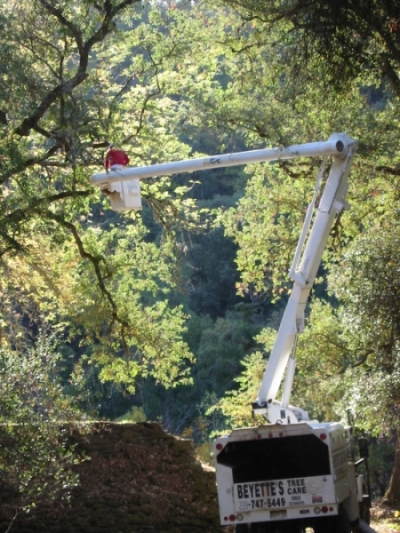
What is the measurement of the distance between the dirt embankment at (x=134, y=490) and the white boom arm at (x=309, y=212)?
5.27 metres

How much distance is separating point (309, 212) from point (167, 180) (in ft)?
19.0

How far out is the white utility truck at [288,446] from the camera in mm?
12117

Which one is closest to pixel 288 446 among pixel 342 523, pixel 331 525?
pixel 331 525

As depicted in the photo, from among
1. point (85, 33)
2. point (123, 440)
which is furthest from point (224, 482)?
point (85, 33)

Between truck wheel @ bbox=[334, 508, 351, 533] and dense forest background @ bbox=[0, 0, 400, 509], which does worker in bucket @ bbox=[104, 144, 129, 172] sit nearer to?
dense forest background @ bbox=[0, 0, 400, 509]

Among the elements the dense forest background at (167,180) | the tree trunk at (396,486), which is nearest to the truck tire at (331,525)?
the dense forest background at (167,180)

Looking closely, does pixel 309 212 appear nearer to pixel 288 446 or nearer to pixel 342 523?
pixel 288 446

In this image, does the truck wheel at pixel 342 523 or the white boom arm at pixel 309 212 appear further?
the white boom arm at pixel 309 212

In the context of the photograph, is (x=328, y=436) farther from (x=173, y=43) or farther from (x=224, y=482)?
(x=173, y=43)

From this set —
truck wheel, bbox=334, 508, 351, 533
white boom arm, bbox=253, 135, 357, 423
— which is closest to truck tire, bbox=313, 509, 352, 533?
truck wheel, bbox=334, 508, 351, 533

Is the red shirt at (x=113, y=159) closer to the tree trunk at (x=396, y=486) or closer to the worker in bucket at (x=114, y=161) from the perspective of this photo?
the worker in bucket at (x=114, y=161)

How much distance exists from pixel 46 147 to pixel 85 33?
3.06 m

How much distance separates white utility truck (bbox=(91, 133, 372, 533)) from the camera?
39.8 feet

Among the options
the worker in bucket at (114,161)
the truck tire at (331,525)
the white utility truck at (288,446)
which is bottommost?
the truck tire at (331,525)
